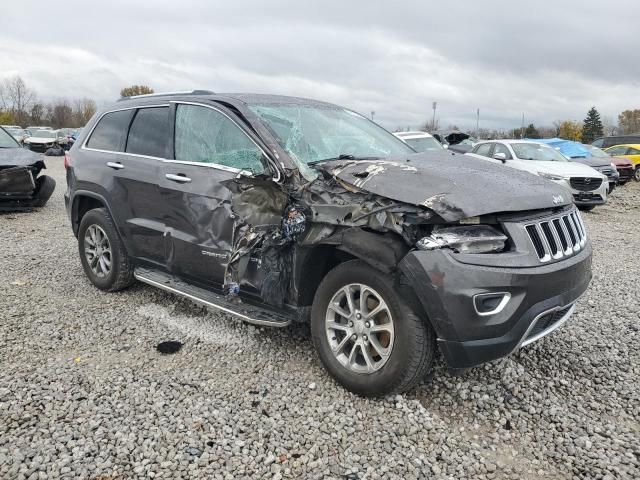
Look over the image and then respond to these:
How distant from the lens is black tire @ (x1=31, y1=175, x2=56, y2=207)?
32.8 feet

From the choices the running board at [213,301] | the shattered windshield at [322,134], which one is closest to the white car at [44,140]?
the running board at [213,301]

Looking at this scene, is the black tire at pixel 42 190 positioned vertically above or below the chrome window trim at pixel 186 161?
below

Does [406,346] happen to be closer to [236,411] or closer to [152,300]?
[236,411]

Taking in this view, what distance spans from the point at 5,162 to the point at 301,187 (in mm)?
8061

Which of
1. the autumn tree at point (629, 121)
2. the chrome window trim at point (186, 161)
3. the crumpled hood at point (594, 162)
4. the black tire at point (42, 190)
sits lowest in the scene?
the black tire at point (42, 190)

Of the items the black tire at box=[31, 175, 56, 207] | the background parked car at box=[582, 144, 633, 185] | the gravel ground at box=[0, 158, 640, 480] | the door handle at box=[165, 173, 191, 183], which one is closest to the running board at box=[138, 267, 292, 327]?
the gravel ground at box=[0, 158, 640, 480]

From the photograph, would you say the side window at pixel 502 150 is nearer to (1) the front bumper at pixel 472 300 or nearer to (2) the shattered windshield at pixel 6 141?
(1) the front bumper at pixel 472 300

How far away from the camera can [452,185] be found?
2805 millimetres

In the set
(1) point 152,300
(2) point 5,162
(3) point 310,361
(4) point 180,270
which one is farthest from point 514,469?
(2) point 5,162

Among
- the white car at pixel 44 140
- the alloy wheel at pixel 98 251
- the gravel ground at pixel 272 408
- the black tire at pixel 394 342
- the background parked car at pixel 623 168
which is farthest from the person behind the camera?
the white car at pixel 44 140

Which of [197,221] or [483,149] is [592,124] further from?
[197,221]

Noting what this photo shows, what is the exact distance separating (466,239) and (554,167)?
1003 centimetres

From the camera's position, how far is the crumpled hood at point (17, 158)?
9125 mm

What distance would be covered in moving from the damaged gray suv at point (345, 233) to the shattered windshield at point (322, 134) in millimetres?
16
